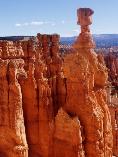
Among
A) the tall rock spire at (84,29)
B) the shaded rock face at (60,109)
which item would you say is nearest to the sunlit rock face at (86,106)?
the shaded rock face at (60,109)

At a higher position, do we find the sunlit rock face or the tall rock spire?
the tall rock spire

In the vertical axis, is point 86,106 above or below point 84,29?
→ below

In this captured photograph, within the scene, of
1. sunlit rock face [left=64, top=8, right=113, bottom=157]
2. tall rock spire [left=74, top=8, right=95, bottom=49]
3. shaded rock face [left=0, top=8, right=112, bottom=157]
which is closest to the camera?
shaded rock face [left=0, top=8, right=112, bottom=157]

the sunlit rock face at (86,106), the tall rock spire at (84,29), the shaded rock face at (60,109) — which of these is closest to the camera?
the shaded rock face at (60,109)

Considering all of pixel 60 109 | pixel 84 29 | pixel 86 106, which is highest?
pixel 84 29

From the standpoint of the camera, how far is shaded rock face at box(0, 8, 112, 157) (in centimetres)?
1491

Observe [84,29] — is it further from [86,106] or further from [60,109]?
[60,109]

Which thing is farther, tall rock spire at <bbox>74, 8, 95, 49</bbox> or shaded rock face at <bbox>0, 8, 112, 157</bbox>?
tall rock spire at <bbox>74, 8, 95, 49</bbox>

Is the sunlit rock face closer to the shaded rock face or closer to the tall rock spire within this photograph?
the shaded rock face

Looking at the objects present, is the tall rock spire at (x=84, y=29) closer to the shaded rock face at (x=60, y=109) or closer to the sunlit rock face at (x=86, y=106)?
the shaded rock face at (x=60, y=109)

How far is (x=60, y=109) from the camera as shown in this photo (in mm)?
15203

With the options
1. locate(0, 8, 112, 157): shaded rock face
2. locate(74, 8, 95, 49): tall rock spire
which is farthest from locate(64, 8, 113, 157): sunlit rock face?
locate(74, 8, 95, 49): tall rock spire

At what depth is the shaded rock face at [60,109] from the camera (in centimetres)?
1491

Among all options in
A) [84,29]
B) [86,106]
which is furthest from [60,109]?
[84,29]
